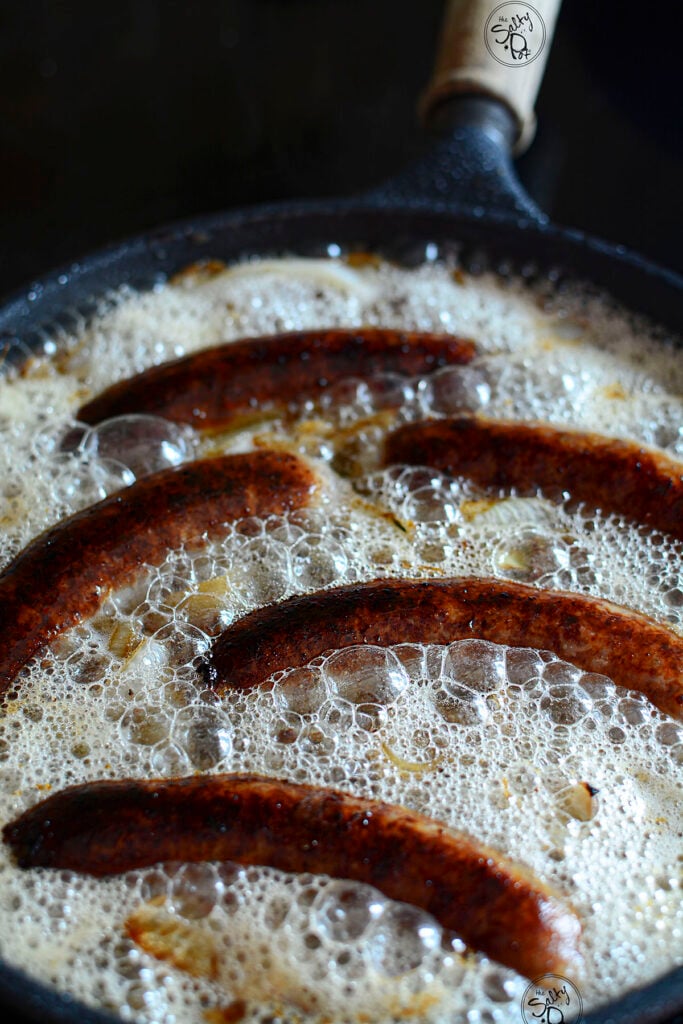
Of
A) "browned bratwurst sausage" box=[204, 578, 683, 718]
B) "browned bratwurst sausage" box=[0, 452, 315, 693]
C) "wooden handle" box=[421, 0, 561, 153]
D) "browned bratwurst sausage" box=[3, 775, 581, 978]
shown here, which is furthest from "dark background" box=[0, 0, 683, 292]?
"browned bratwurst sausage" box=[3, 775, 581, 978]

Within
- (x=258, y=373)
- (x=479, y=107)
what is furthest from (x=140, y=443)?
(x=479, y=107)

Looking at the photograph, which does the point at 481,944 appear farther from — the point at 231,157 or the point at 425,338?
the point at 231,157

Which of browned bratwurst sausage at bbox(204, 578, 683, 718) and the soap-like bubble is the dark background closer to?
the soap-like bubble

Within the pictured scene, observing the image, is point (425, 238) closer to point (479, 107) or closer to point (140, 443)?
point (479, 107)

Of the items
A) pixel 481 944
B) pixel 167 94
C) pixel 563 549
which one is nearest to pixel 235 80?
pixel 167 94

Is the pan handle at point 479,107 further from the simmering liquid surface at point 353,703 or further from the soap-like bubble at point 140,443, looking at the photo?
the soap-like bubble at point 140,443

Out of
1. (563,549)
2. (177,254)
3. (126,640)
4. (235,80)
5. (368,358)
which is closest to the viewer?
(126,640)
